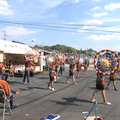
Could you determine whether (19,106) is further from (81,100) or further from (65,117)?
(81,100)

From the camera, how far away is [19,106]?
4586 mm

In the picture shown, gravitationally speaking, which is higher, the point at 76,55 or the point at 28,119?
the point at 76,55

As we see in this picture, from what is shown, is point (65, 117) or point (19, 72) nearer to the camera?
point (65, 117)

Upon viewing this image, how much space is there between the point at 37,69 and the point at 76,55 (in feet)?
26.7

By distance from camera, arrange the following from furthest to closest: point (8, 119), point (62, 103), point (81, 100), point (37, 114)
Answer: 1. point (81, 100)
2. point (62, 103)
3. point (37, 114)
4. point (8, 119)

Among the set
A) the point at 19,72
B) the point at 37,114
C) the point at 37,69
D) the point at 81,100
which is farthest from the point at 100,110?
the point at 37,69

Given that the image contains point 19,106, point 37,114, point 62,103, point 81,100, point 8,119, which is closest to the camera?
point 8,119

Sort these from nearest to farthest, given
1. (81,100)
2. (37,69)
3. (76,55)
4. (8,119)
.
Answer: (8,119), (81,100), (76,55), (37,69)

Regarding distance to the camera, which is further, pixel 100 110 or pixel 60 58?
pixel 60 58

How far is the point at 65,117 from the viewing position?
12.3 feet

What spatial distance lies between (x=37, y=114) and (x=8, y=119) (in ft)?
2.73

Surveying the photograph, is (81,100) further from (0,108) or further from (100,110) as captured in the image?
(0,108)

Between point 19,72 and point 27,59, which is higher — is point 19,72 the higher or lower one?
the lower one

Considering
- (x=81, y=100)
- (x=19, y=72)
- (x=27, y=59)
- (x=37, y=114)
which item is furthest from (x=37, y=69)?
(x=37, y=114)
